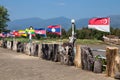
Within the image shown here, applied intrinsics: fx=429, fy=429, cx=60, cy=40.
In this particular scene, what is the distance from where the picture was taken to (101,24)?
19.8m

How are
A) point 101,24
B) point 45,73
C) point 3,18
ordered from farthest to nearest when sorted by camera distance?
point 3,18 < point 101,24 < point 45,73

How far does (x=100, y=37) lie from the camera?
5666 centimetres

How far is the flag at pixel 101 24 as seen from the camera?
19.3 metres

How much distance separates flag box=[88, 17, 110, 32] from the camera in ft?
63.4

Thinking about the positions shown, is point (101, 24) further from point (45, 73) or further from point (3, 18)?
point (3, 18)

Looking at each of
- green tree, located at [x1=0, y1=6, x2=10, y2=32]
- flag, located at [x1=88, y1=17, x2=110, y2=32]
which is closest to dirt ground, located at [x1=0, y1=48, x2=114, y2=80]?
flag, located at [x1=88, y1=17, x2=110, y2=32]

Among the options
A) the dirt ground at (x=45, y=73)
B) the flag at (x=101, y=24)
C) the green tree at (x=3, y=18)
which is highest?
the green tree at (x=3, y=18)

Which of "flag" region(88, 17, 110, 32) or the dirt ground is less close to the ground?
"flag" region(88, 17, 110, 32)

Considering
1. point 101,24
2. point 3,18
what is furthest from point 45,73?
point 3,18

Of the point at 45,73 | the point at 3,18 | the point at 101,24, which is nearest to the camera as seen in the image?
the point at 45,73

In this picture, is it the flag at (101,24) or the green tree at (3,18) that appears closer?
the flag at (101,24)

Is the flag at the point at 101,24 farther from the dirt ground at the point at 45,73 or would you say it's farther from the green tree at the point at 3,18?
the green tree at the point at 3,18

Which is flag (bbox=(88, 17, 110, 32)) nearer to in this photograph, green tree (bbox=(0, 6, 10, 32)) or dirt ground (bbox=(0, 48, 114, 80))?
dirt ground (bbox=(0, 48, 114, 80))

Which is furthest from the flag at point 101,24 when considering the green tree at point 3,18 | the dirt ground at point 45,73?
the green tree at point 3,18
